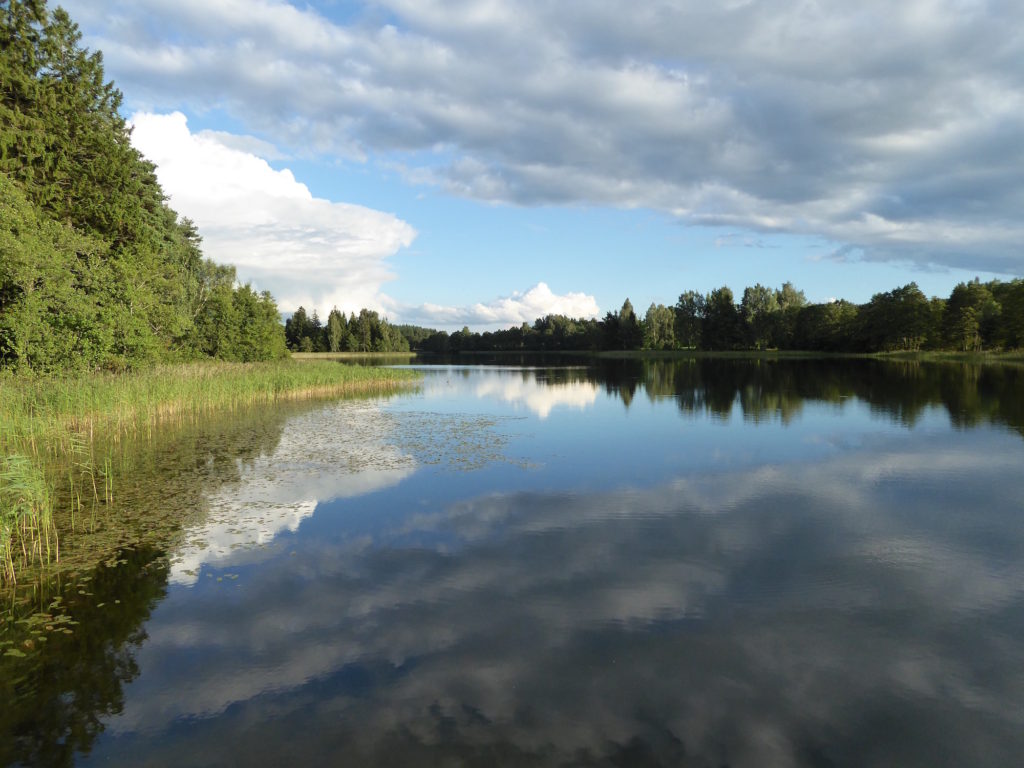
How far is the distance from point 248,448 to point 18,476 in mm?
9690

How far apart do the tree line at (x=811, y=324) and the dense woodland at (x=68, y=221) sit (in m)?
103

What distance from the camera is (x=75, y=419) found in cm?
1894

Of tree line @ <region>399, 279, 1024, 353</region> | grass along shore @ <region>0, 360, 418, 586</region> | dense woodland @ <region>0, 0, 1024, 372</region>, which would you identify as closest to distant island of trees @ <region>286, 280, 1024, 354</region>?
tree line @ <region>399, 279, 1024, 353</region>

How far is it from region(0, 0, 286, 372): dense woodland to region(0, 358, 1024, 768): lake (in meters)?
11.7

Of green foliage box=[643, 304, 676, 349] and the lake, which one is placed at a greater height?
green foliage box=[643, 304, 676, 349]

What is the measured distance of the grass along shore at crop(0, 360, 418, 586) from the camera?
9.30m

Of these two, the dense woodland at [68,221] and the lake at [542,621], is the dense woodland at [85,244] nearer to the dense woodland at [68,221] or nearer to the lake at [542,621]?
the dense woodland at [68,221]

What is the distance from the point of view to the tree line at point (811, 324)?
8325 centimetres

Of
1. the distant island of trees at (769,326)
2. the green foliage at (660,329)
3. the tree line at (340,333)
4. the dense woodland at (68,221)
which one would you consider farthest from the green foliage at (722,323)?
the dense woodland at (68,221)

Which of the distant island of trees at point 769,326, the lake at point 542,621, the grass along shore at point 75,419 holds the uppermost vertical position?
the distant island of trees at point 769,326

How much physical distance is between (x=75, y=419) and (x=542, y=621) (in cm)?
1977

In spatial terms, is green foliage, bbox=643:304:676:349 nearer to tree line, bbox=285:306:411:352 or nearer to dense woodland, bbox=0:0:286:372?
tree line, bbox=285:306:411:352

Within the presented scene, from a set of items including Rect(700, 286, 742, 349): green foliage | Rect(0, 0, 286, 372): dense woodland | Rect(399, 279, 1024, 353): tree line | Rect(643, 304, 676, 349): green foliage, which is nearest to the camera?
Rect(0, 0, 286, 372): dense woodland

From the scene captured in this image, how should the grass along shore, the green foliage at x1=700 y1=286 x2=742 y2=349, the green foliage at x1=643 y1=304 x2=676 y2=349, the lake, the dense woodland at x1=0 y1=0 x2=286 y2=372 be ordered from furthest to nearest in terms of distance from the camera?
the green foliage at x1=643 y1=304 x2=676 y2=349, the green foliage at x1=700 y1=286 x2=742 y2=349, the dense woodland at x1=0 y1=0 x2=286 y2=372, the grass along shore, the lake
